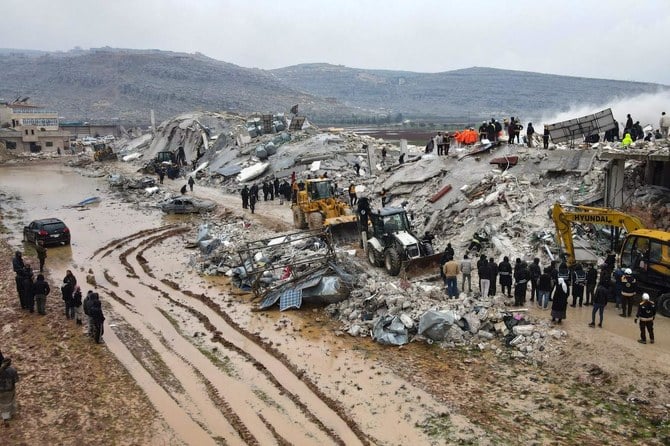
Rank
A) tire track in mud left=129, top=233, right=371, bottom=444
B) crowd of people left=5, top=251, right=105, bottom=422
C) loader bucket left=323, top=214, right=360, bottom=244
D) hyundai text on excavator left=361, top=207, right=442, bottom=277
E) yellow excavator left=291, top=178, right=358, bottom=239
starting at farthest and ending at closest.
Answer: yellow excavator left=291, top=178, right=358, bottom=239
loader bucket left=323, top=214, right=360, bottom=244
hyundai text on excavator left=361, top=207, right=442, bottom=277
crowd of people left=5, top=251, right=105, bottom=422
tire track in mud left=129, top=233, right=371, bottom=444

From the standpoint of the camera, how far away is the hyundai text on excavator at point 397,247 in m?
15.3

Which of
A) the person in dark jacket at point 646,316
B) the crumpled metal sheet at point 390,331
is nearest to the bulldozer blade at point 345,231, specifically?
the crumpled metal sheet at point 390,331

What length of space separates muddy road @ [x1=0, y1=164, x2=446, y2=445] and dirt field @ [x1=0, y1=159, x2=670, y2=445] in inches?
1.4

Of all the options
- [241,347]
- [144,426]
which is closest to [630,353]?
[241,347]

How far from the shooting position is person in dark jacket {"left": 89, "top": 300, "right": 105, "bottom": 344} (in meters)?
12.2

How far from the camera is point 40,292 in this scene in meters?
14.0

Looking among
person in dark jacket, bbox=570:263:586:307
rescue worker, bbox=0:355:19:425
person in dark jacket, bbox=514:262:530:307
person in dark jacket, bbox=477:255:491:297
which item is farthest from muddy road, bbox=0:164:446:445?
person in dark jacket, bbox=570:263:586:307

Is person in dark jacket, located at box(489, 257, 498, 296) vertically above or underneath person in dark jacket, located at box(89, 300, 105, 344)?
above

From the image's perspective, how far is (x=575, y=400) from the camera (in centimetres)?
935

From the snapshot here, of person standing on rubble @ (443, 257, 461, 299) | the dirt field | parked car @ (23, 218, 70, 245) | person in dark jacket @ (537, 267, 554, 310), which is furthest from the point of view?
parked car @ (23, 218, 70, 245)

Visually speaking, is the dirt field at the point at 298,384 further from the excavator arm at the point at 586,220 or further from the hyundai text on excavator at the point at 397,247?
the hyundai text on excavator at the point at 397,247

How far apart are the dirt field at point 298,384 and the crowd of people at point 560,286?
1.39 feet

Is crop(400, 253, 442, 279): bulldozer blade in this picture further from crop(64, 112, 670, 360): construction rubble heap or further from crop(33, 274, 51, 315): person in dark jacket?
crop(33, 274, 51, 315): person in dark jacket

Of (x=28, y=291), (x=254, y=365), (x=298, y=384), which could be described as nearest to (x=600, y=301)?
(x=298, y=384)
